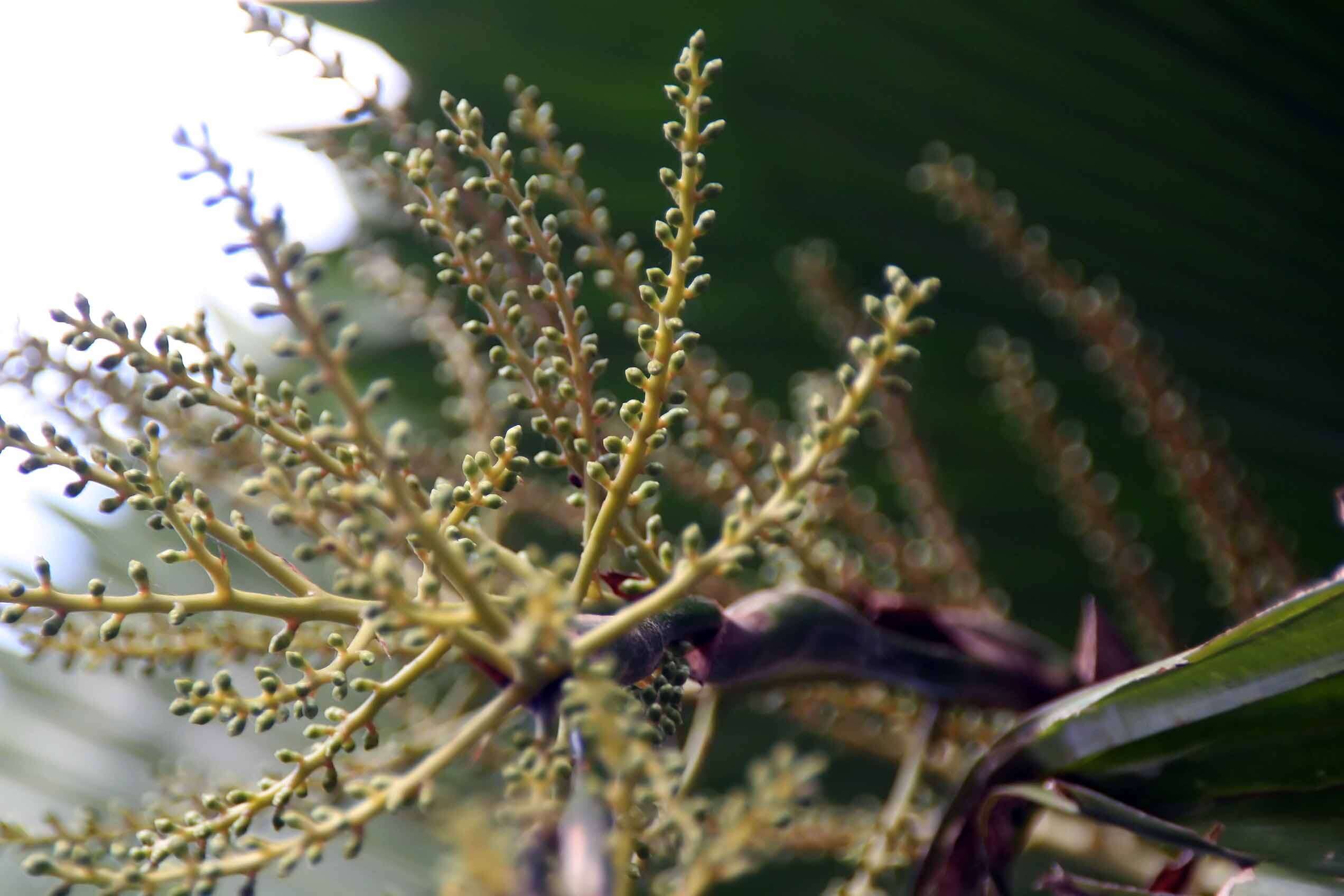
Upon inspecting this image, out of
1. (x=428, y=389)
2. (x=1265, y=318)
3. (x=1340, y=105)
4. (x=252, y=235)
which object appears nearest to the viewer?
(x=252, y=235)

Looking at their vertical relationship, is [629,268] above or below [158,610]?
above

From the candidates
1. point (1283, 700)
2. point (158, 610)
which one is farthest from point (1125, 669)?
point (158, 610)

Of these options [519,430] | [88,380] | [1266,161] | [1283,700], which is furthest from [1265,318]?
[88,380]

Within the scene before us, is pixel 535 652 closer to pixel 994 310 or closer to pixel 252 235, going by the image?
pixel 252 235

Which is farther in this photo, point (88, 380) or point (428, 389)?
point (428, 389)

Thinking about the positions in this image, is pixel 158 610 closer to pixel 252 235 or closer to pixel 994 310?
pixel 252 235

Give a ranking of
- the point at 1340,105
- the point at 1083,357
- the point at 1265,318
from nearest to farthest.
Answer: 1. the point at 1340,105
2. the point at 1265,318
3. the point at 1083,357

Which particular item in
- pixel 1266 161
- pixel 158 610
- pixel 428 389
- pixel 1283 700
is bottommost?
pixel 428 389

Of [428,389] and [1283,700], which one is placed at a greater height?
[1283,700]

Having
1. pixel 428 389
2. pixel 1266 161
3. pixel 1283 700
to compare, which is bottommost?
pixel 428 389
